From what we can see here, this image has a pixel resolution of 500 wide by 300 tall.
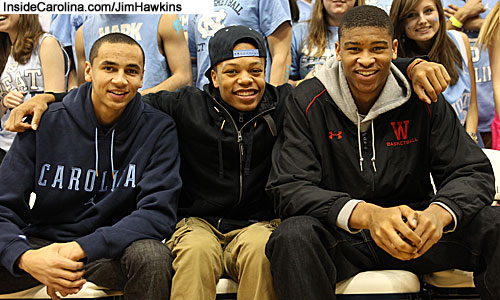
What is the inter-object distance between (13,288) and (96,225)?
386 millimetres

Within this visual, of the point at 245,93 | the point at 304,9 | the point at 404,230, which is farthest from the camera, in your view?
the point at 304,9

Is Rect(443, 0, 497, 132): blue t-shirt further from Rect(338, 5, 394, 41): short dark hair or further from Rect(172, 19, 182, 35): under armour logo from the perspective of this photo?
Rect(172, 19, 182, 35): under armour logo

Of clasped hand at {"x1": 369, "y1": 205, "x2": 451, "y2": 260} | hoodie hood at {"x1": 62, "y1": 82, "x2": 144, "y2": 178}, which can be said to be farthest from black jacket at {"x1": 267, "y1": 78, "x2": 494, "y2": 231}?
hoodie hood at {"x1": 62, "y1": 82, "x2": 144, "y2": 178}

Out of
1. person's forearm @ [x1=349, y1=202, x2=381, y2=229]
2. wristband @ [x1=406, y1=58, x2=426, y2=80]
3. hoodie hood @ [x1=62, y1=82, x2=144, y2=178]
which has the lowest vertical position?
person's forearm @ [x1=349, y1=202, x2=381, y2=229]

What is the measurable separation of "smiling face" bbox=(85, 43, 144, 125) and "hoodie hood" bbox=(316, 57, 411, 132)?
81 centimetres

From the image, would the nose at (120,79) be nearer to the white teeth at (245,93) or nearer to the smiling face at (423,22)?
the white teeth at (245,93)

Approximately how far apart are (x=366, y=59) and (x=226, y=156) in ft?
2.38

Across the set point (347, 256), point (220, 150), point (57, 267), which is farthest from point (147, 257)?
point (347, 256)

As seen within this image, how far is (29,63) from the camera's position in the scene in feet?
10.4

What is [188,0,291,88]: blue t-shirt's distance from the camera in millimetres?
3068

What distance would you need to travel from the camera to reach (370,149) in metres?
2.17

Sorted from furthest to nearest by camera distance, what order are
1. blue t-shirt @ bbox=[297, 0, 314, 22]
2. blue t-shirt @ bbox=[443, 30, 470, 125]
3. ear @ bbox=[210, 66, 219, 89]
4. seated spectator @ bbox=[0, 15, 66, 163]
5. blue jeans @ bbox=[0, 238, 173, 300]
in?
blue t-shirt @ bbox=[297, 0, 314, 22], seated spectator @ bbox=[0, 15, 66, 163], blue t-shirt @ bbox=[443, 30, 470, 125], ear @ bbox=[210, 66, 219, 89], blue jeans @ bbox=[0, 238, 173, 300]

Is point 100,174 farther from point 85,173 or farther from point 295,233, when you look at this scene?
point 295,233

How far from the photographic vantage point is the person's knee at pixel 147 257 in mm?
1880
